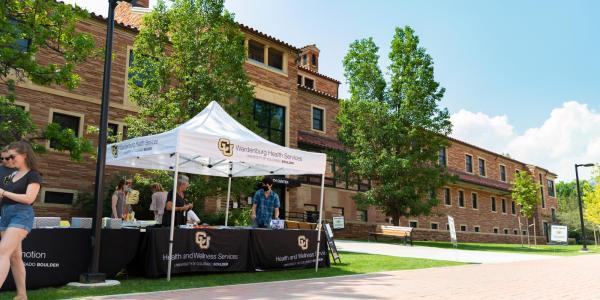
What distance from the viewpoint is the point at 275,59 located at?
88.5ft

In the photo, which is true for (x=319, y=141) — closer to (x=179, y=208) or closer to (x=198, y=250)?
(x=179, y=208)

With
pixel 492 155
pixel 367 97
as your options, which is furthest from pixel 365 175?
pixel 492 155

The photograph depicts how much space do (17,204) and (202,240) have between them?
13.2 feet

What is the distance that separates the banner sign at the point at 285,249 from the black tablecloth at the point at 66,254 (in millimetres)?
2543

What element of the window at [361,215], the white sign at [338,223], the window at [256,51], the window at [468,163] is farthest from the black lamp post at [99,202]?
the window at [468,163]

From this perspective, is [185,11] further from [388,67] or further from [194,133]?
[388,67]

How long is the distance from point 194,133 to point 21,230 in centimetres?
363

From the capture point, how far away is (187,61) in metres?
17.2

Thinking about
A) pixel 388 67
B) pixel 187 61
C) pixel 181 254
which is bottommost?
pixel 181 254

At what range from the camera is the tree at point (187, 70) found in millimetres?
16766

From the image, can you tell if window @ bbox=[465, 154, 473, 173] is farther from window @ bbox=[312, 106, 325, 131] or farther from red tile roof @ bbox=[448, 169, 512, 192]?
window @ bbox=[312, 106, 325, 131]

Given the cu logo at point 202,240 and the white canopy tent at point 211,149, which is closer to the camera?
the white canopy tent at point 211,149

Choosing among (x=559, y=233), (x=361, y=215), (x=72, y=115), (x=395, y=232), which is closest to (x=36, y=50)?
(x=72, y=115)

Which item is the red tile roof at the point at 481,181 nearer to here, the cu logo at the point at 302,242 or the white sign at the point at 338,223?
the white sign at the point at 338,223
